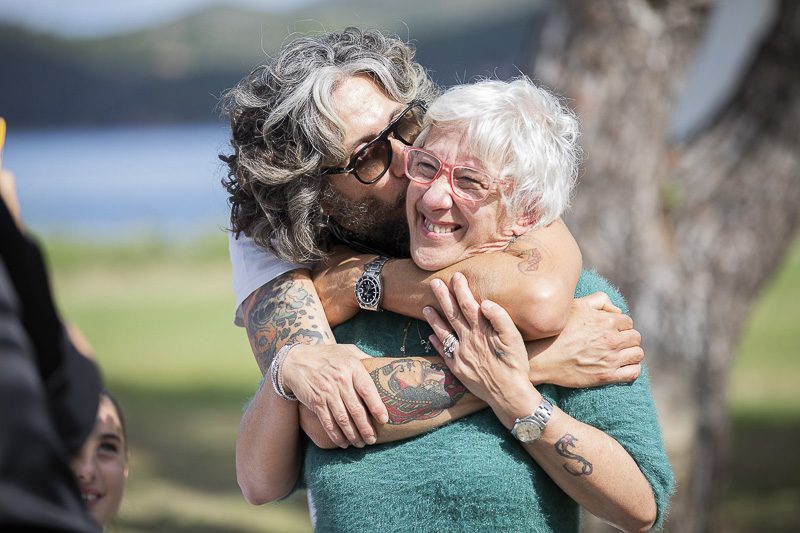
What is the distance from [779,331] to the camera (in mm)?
10039

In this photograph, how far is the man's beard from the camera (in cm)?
199

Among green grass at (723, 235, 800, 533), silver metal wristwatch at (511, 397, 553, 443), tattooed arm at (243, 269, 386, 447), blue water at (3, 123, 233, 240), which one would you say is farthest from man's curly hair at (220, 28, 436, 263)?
blue water at (3, 123, 233, 240)

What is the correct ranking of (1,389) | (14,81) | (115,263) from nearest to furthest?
(1,389), (115,263), (14,81)

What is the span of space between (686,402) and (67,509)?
13.1 feet

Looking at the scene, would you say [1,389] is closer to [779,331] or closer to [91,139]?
[779,331]

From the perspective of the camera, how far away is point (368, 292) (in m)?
1.82

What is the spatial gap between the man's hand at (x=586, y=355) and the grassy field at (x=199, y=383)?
4.08ft

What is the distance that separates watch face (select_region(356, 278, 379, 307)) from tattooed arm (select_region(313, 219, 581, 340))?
0.08 ft

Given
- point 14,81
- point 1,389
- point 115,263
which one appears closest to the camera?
point 1,389

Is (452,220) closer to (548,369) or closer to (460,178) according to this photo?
(460,178)

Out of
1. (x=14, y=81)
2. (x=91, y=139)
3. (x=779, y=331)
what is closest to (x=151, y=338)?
(x=91, y=139)

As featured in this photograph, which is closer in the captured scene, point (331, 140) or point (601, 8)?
point (331, 140)

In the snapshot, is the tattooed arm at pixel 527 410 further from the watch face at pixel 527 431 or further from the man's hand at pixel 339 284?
the man's hand at pixel 339 284

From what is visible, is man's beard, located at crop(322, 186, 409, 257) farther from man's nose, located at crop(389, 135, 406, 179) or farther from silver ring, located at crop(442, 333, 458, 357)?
silver ring, located at crop(442, 333, 458, 357)
